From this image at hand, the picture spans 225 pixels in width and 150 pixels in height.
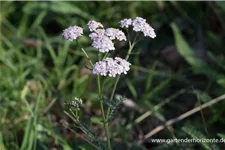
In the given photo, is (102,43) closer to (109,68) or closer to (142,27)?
(109,68)

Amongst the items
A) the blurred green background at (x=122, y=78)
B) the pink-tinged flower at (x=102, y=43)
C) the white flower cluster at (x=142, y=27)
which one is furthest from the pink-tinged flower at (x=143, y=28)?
the blurred green background at (x=122, y=78)

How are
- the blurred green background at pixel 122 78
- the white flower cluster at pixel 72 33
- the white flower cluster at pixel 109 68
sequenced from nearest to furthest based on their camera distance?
the white flower cluster at pixel 109 68 → the white flower cluster at pixel 72 33 → the blurred green background at pixel 122 78

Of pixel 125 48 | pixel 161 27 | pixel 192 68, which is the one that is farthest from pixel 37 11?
pixel 192 68

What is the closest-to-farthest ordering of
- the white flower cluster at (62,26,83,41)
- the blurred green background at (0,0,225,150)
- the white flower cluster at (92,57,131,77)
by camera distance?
the white flower cluster at (92,57,131,77), the white flower cluster at (62,26,83,41), the blurred green background at (0,0,225,150)

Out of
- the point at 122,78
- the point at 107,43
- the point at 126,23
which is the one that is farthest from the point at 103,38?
the point at 122,78

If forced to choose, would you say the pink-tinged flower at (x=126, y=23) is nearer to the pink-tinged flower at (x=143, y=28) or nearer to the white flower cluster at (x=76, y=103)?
the pink-tinged flower at (x=143, y=28)

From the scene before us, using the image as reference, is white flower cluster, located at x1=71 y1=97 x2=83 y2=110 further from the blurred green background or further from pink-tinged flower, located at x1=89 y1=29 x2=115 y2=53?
the blurred green background

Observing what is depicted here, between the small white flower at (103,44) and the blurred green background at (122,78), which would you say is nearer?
the small white flower at (103,44)

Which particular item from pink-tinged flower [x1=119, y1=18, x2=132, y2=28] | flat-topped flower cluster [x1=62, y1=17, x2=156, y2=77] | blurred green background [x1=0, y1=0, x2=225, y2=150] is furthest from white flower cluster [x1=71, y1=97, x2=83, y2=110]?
blurred green background [x1=0, y1=0, x2=225, y2=150]

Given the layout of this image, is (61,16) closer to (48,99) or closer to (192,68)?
(48,99)
